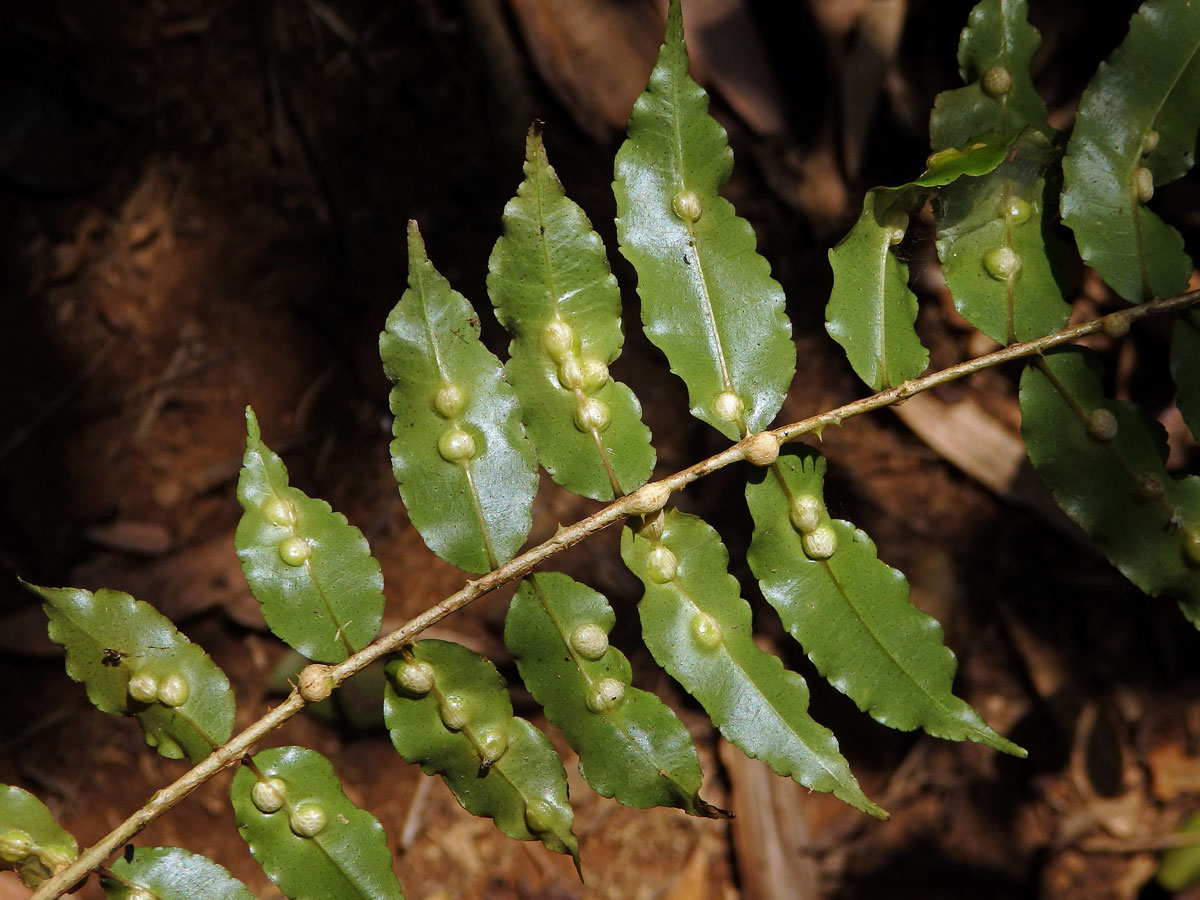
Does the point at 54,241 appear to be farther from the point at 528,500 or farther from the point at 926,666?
the point at 926,666

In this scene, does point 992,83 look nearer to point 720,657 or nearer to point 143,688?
point 720,657

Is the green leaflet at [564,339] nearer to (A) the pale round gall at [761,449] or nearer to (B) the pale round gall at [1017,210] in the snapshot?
(A) the pale round gall at [761,449]

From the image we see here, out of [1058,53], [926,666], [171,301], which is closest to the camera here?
[926,666]

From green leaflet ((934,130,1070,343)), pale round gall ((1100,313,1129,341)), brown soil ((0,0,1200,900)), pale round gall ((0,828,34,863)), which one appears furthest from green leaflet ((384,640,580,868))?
pale round gall ((1100,313,1129,341))

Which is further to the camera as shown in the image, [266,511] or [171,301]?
[171,301]

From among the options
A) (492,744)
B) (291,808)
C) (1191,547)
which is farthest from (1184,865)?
(291,808)

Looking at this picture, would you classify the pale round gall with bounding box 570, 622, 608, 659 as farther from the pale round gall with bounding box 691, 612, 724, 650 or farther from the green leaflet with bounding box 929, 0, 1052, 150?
the green leaflet with bounding box 929, 0, 1052, 150

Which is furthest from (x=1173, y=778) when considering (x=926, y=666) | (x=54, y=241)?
(x=54, y=241)

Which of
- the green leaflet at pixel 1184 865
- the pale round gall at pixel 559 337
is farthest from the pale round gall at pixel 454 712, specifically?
the green leaflet at pixel 1184 865
